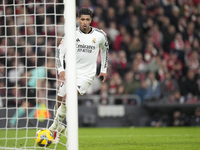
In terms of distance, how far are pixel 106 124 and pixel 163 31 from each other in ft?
15.2

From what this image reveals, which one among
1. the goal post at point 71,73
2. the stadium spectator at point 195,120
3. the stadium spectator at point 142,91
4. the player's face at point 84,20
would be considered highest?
the player's face at point 84,20

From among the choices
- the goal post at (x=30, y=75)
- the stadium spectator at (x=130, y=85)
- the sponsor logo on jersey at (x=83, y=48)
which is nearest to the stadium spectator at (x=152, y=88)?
the stadium spectator at (x=130, y=85)

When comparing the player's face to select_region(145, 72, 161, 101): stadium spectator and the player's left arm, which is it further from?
select_region(145, 72, 161, 101): stadium spectator

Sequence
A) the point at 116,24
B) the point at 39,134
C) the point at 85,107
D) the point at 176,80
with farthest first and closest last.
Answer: the point at 116,24, the point at 176,80, the point at 85,107, the point at 39,134

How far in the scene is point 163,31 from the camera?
14.4 m

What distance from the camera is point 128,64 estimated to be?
1316 centimetres

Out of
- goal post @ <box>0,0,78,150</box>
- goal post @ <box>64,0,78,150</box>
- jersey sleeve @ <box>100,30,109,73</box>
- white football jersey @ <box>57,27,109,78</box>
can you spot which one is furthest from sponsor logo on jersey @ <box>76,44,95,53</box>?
goal post @ <box>64,0,78,150</box>

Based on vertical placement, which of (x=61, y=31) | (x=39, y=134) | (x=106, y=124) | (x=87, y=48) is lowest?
(x=106, y=124)

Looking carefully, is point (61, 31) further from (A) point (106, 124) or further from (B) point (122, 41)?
(A) point (106, 124)

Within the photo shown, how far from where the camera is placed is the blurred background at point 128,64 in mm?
11391

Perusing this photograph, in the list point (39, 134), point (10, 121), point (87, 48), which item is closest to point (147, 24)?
point (10, 121)

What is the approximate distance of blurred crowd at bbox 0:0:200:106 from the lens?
11703 mm

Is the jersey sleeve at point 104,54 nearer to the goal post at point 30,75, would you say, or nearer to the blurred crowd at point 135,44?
the goal post at point 30,75

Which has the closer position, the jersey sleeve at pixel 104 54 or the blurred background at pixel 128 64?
the jersey sleeve at pixel 104 54
